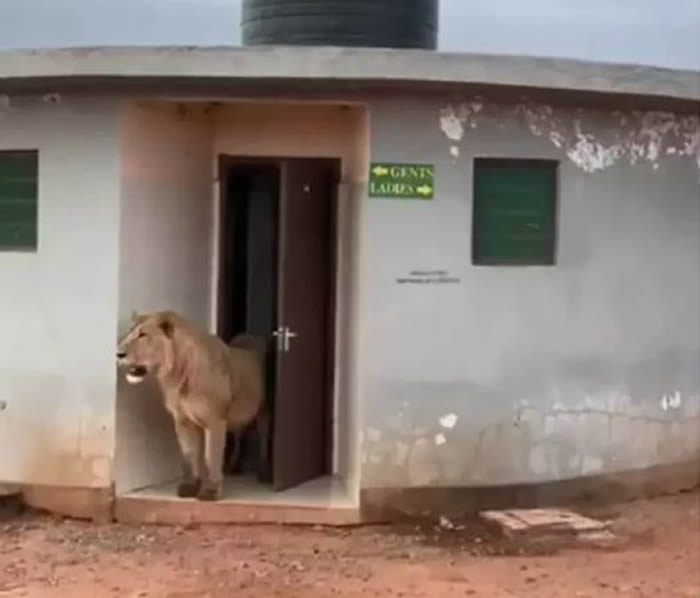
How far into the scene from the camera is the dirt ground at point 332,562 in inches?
307

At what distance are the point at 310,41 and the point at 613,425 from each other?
342 cm

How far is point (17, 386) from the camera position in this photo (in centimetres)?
966

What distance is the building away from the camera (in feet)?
30.5

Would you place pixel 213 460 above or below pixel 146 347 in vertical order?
below

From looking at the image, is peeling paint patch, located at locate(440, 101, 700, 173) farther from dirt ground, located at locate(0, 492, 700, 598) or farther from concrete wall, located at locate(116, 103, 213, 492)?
dirt ground, located at locate(0, 492, 700, 598)

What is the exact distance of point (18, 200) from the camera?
31.8 feet

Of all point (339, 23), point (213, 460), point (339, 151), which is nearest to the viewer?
point (213, 460)

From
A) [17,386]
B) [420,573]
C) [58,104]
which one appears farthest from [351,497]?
[58,104]

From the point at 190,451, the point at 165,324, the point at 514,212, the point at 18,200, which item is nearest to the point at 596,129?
the point at 514,212

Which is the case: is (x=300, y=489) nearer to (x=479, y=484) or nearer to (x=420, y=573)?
(x=479, y=484)

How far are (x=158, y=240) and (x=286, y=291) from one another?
35.5 inches

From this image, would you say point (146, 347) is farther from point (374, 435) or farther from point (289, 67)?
point (289, 67)

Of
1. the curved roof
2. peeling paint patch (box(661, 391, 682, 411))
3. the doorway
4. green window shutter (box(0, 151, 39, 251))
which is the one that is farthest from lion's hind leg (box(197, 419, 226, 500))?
peeling paint patch (box(661, 391, 682, 411))

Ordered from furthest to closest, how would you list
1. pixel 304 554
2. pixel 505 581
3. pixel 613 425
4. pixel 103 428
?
pixel 613 425, pixel 103 428, pixel 304 554, pixel 505 581
